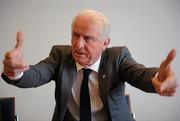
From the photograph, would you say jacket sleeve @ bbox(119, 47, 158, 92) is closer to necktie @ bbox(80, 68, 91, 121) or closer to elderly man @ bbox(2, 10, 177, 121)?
elderly man @ bbox(2, 10, 177, 121)

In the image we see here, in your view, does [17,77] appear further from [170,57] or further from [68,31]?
[68,31]

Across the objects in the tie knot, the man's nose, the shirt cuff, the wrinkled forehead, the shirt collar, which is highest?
the wrinkled forehead

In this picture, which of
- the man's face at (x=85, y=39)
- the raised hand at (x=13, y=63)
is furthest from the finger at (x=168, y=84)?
the raised hand at (x=13, y=63)

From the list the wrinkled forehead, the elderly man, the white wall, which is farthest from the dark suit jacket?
the white wall

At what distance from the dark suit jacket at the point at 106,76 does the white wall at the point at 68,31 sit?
55.2 inches

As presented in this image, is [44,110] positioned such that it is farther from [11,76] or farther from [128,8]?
[11,76]

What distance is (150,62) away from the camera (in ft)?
9.07

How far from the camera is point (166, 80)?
948mm

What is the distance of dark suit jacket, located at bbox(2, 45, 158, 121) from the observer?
1229 millimetres

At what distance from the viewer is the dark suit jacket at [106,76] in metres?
1.23

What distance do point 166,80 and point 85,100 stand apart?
0.46 m

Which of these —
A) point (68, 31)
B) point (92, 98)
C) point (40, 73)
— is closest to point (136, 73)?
point (92, 98)

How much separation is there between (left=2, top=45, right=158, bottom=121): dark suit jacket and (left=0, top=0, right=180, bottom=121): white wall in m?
1.40

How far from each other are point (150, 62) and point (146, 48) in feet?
0.51
